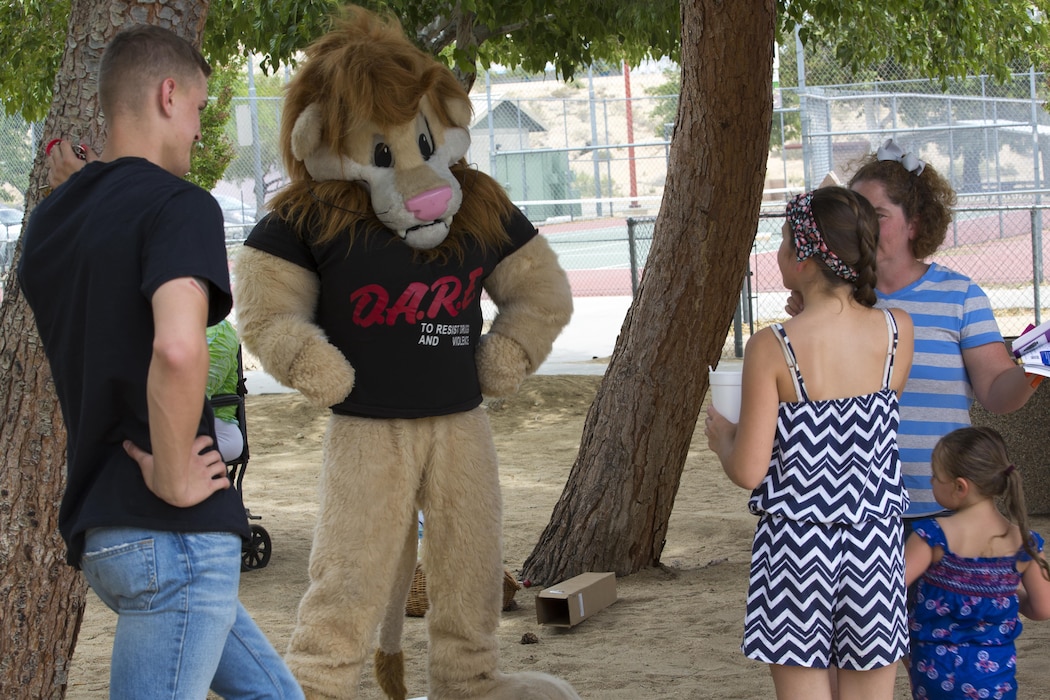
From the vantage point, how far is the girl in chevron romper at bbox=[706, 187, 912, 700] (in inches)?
104

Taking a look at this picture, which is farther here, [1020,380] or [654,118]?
[654,118]

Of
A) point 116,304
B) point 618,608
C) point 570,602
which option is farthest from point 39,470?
point 618,608

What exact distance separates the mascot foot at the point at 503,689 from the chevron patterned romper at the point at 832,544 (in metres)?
1.04

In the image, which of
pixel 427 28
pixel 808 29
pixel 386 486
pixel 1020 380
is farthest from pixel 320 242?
pixel 808 29

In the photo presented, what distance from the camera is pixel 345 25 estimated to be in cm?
370

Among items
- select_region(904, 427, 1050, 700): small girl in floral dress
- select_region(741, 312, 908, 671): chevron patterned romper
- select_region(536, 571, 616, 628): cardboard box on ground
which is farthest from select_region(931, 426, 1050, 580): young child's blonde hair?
select_region(536, 571, 616, 628): cardboard box on ground

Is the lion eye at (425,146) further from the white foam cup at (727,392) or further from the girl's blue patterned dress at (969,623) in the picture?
the girl's blue patterned dress at (969,623)

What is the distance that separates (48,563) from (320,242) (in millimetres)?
1219

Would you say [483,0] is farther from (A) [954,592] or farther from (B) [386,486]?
(A) [954,592]

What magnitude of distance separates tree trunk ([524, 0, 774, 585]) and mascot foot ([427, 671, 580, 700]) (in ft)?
5.99

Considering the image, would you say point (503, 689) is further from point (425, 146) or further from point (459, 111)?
point (459, 111)

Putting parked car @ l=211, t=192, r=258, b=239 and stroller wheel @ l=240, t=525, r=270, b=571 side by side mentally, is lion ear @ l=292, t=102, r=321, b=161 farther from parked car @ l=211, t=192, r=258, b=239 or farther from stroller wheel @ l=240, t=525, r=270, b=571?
parked car @ l=211, t=192, r=258, b=239

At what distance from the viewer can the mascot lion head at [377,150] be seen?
11.2 ft

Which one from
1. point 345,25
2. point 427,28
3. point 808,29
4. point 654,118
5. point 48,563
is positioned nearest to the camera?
point 48,563
